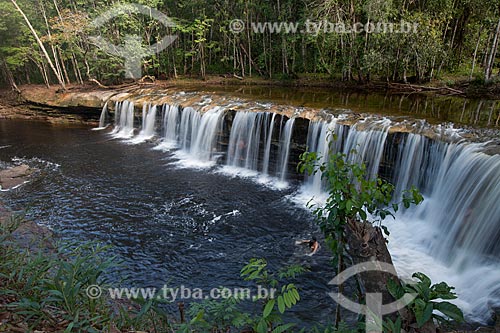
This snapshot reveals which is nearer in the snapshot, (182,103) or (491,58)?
(491,58)

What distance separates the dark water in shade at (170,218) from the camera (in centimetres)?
670

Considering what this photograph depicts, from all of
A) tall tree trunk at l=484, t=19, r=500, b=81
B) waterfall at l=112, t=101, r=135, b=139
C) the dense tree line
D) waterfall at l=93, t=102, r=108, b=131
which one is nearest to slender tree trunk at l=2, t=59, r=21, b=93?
the dense tree line

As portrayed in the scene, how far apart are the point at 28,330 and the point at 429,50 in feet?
57.2

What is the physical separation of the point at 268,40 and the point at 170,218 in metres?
18.9

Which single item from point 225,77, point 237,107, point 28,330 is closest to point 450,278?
A: point 28,330

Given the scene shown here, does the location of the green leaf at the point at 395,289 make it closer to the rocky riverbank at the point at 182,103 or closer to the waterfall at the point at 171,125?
the rocky riverbank at the point at 182,103

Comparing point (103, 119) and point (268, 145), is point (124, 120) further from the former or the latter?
point (268, 145)

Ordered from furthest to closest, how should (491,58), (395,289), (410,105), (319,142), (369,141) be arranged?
(491,58), (410,105), (319,142), (369,141), (395,289)

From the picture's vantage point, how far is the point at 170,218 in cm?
888

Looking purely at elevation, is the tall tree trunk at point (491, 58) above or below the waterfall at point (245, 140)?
above

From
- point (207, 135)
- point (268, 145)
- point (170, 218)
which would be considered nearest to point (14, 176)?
point (170, 218)

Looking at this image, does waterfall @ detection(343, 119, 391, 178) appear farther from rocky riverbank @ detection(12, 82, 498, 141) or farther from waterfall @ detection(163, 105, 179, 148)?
waterfall @ detection(163, 105, 179, 148)

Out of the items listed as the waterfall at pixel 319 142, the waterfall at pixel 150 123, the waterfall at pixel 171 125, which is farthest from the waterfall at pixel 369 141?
the waterfall at pixel 150 123

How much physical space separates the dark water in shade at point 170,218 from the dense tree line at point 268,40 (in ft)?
33.7
